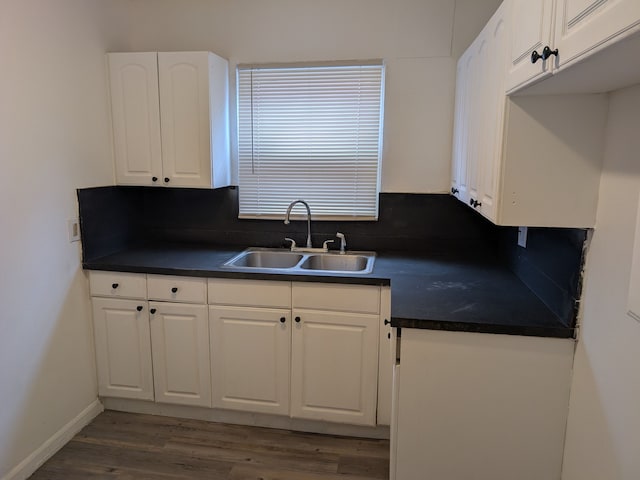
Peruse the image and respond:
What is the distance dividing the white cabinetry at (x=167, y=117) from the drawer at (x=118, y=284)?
0.59m

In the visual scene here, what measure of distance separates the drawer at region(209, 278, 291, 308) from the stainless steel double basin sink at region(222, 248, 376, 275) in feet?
0.79

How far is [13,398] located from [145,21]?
2291 mm

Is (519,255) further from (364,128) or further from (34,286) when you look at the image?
(34,286)

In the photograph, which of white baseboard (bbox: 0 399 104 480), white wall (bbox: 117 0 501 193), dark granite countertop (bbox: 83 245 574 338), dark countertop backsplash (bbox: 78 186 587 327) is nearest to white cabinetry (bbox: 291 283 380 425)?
dark granite countertop (bbox: 83 245 574 338)

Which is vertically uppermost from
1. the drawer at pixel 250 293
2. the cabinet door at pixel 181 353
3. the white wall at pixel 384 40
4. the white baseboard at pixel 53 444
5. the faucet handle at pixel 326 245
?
the white wall at pixel 384 40

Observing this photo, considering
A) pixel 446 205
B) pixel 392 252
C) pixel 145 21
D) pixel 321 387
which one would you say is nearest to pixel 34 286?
pixel 321 387

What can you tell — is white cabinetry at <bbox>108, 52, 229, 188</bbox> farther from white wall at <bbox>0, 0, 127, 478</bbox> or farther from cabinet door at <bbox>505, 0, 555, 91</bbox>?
cabinet door at <bbox>505, 0, 555, 91</bbox>

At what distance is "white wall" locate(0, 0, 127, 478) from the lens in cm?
205

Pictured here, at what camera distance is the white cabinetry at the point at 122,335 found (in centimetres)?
256

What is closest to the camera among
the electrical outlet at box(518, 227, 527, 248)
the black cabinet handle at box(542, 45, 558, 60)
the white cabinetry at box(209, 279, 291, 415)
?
the black cabinet handle at box(542, 45, 558, 60)

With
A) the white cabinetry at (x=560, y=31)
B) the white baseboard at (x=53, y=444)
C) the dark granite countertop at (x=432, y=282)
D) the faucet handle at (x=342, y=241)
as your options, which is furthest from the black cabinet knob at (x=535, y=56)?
the white baseboard at (x=53, y=444)

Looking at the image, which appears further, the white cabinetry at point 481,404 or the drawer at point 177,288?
the drawer at point 177,288

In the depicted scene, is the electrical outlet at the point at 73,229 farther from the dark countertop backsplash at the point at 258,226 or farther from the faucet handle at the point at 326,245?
the faucet handle at the point at 326,245

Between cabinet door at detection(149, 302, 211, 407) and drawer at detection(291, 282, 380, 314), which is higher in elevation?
drawer at detection(291, 282, 380, 314)
